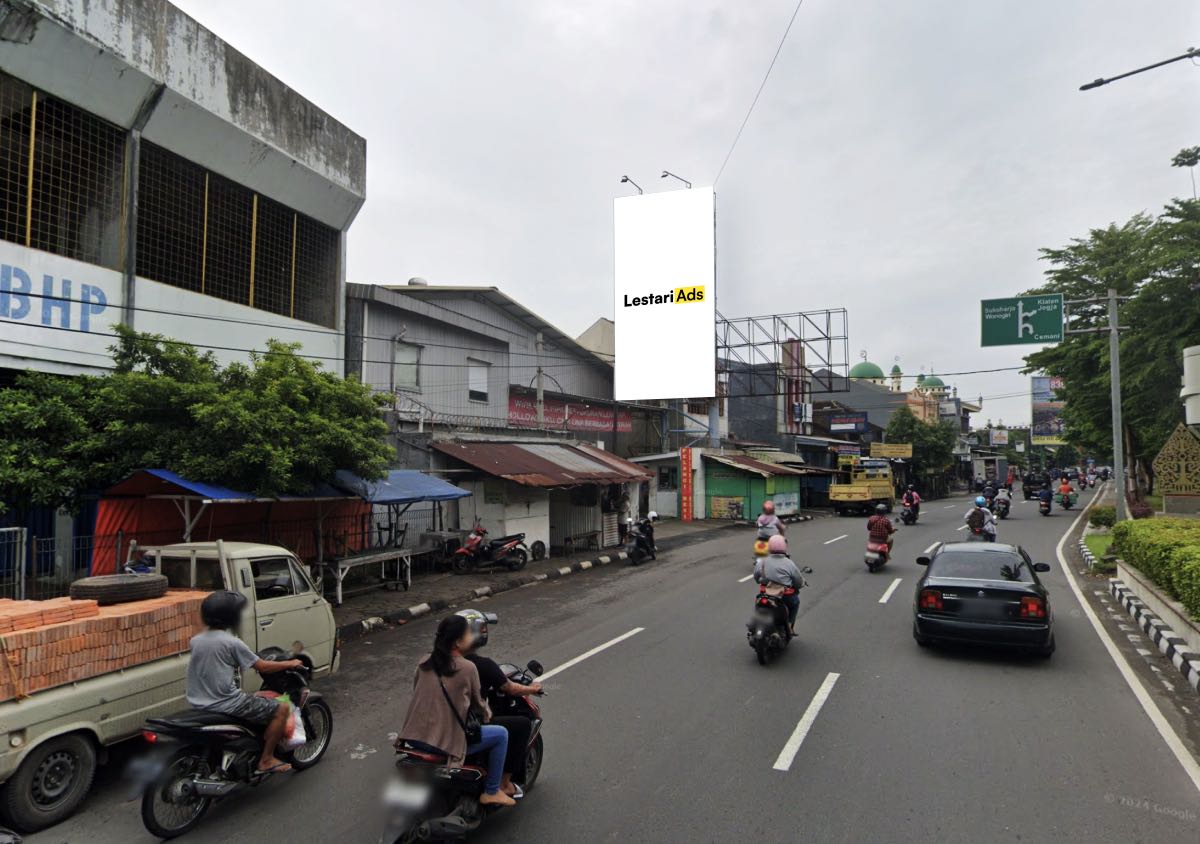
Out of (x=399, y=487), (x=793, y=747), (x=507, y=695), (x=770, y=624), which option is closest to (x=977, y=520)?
(x=770, y=624)

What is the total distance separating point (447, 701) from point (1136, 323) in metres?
22.9

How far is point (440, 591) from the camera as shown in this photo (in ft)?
41.4

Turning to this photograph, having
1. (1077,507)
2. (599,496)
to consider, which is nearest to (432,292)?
(599,496)

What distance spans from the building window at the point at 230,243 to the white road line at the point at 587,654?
34.2 feet

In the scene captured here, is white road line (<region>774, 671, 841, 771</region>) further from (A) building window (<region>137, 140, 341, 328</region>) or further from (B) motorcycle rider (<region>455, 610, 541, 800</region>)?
(A) building window (<region>137, 140, 341, 328</region>)

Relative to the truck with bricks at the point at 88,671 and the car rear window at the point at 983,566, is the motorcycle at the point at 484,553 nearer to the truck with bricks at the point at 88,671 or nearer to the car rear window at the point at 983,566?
the truck with bricks at the point at 88,671

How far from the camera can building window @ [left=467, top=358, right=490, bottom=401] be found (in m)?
20.7

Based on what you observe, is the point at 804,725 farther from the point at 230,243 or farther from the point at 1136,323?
the point at 1136,323

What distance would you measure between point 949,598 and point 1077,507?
37617 millimetres

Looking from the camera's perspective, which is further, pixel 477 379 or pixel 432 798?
pixel 477 379

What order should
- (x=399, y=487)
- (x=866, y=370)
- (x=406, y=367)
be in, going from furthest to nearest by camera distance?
(x=866, y=370), (x=406, y=367), (x=399, y=487)

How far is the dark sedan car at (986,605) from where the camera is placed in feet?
23.9

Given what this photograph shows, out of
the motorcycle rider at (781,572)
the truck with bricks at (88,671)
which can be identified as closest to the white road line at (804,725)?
the motorcycle rider at (781,572)

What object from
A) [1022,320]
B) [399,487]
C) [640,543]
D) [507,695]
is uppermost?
[1022,320]
